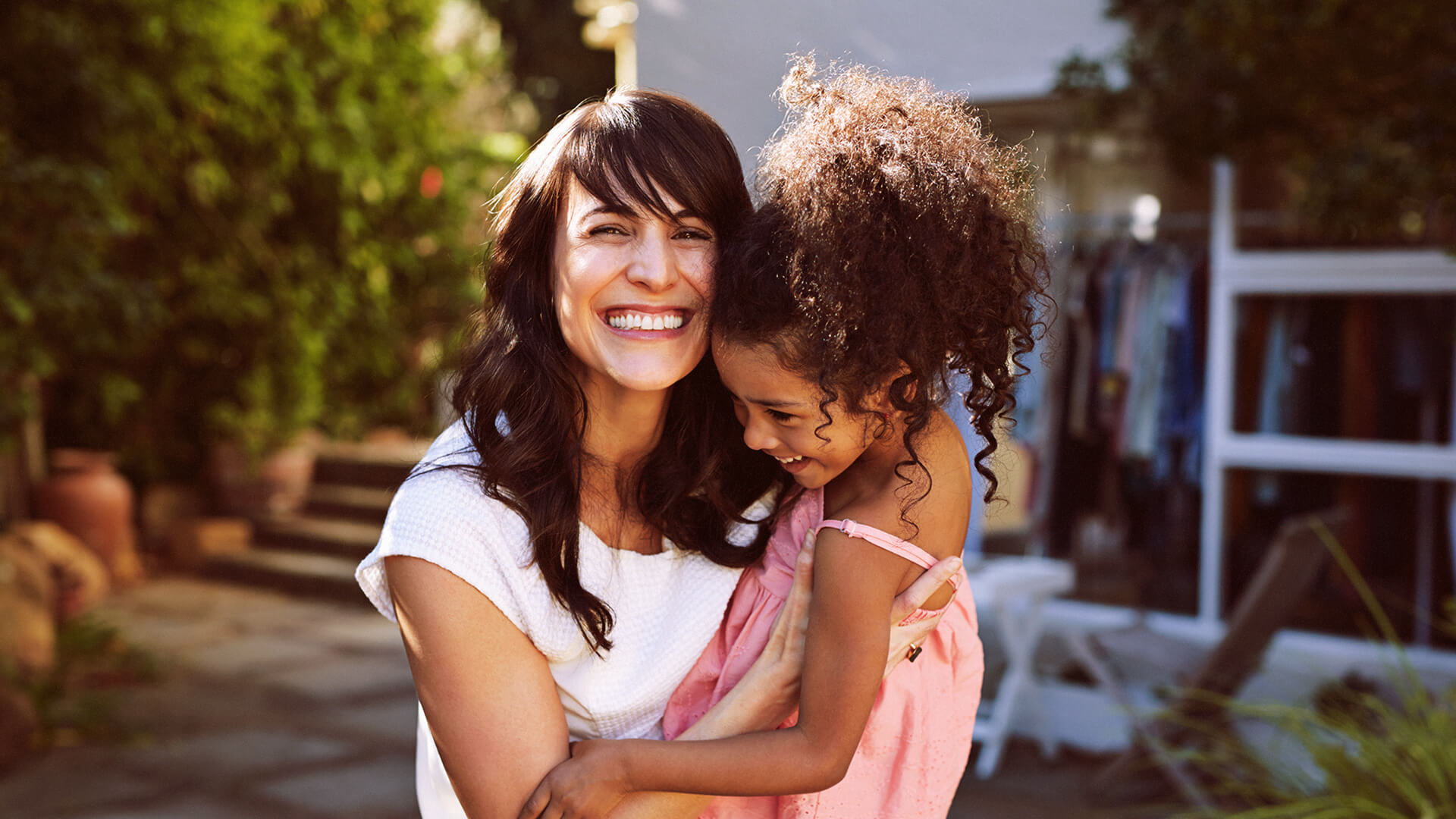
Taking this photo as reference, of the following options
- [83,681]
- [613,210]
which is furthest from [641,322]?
[83,681]

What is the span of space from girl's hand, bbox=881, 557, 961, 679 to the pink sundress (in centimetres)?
1

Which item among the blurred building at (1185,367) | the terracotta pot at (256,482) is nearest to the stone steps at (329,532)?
the terracotta pot at (256,482)

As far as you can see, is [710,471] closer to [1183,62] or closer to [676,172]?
[676,172]

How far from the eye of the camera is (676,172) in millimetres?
1485

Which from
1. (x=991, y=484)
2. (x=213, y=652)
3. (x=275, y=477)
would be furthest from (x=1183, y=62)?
(x=275, y=477)

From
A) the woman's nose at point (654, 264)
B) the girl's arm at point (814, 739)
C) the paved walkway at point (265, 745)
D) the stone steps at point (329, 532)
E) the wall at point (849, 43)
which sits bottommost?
the paved walkway at point (265, 745)

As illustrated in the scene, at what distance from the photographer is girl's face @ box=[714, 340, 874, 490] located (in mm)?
1497

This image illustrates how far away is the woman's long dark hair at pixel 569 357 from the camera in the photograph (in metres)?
1.48

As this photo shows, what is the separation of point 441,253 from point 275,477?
6.83 ft

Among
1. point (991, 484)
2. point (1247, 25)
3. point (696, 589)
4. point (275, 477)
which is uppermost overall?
point (1247, 25)

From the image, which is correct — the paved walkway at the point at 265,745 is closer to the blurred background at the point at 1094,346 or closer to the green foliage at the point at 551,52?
the blurred background at the point at 1094,346

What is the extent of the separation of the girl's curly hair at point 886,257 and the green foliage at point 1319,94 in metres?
1.92

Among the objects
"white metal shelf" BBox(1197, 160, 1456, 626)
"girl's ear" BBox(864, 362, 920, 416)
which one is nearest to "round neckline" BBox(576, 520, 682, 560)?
"girl's ear" BBox(864, 362, 920, 416)

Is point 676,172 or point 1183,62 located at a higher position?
point 1183,62
